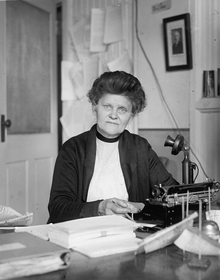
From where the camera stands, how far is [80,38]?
3768 mm

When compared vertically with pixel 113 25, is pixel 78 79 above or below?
below

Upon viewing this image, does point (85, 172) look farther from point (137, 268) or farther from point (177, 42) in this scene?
point (177, 42)

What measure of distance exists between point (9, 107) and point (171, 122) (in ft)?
4.71

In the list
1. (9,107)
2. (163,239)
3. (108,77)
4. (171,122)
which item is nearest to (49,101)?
(9,107)

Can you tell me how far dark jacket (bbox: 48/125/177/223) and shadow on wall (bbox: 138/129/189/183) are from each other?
86 centimetres

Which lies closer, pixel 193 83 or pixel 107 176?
pixel 107 176

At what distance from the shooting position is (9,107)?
11.5ft

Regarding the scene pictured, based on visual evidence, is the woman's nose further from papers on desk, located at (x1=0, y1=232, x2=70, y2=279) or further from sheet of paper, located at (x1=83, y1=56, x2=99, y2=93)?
sheet of paper, located at (x1=83, y1=56, x2=99, y2=93)

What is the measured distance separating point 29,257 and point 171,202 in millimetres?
609

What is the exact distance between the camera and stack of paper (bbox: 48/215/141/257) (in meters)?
1.19

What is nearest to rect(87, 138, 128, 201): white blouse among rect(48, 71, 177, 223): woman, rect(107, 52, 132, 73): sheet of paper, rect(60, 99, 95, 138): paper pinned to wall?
rect(48, 71, 177, 223): woman

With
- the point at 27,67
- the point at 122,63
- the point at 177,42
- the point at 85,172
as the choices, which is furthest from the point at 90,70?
the point at 85,172

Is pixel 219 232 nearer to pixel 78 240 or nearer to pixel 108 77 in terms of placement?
pixel 78 240

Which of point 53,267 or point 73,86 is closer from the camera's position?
point 53,267
